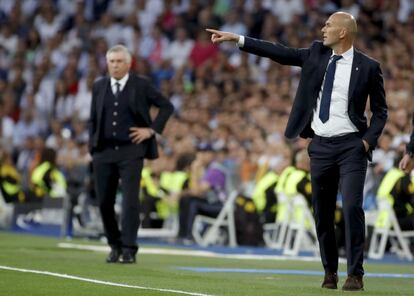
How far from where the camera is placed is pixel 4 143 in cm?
2694

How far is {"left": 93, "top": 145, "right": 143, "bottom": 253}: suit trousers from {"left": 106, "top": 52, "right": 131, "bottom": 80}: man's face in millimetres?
858

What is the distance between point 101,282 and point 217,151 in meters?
11.7

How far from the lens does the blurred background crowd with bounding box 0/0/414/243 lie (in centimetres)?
2150

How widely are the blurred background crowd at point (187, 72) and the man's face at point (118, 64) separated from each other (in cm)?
540

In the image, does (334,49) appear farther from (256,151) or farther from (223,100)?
(223,100)

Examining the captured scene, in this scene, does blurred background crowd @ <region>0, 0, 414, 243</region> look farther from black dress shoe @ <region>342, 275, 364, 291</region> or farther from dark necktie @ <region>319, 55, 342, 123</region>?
black dress shoe @ <region>342, 275, 364, 291</region>

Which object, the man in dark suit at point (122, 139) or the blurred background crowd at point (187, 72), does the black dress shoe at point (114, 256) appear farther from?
the blurred background crowd at point (187, 72)

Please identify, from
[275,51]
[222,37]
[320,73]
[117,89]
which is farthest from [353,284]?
[117,89]

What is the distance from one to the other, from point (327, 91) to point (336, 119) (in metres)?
0.25

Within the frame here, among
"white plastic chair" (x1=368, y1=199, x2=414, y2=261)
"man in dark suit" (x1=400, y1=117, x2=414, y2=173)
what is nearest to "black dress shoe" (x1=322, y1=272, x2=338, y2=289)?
"man in dark suit" (x1=400, y1=117, x2=414, y2=173)

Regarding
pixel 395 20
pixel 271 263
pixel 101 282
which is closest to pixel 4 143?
pixel 395 20

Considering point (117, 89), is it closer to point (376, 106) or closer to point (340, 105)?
point (340, 105)

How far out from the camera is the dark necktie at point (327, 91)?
10062 millimetres

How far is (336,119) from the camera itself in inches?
396
